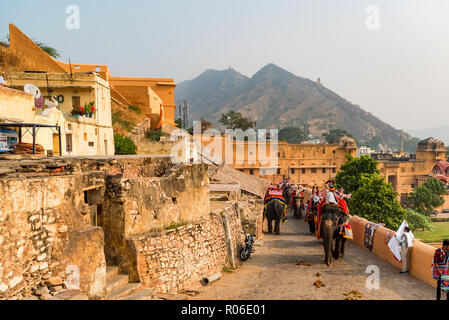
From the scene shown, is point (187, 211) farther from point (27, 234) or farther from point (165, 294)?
point (27, 234)

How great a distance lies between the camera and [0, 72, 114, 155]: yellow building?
14.9 m

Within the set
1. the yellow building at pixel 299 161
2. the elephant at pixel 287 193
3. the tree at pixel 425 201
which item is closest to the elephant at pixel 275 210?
the elephant at pixel 287 193

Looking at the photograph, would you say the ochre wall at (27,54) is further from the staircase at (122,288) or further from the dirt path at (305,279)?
the staircase at (122,288)

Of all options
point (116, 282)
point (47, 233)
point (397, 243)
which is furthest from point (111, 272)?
point (397, 243)

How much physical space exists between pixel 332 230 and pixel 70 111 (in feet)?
51.9

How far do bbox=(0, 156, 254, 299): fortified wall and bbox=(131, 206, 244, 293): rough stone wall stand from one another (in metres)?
0.02

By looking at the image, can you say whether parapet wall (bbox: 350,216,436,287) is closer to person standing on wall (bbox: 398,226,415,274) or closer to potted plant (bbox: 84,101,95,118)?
person standing on wall (bbox: 398,226,415,274)

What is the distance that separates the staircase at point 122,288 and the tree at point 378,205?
77.6ft

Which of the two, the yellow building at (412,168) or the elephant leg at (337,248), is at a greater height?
the elephant leg at (337,248)

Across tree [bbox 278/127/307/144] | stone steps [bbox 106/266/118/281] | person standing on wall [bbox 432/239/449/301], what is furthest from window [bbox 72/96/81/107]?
tree [bbox 278/127/307/144]

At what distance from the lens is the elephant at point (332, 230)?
9985mm

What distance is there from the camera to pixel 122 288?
6.71 meters

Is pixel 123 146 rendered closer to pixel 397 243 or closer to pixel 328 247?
pixel 328 247

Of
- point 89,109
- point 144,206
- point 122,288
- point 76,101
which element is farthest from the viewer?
point 76,101
